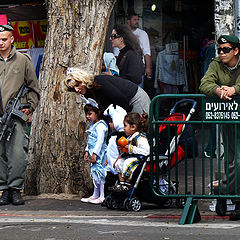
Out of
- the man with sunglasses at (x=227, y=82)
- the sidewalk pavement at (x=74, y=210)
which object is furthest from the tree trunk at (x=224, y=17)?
the sidewalk pavement at (x=74, y=210)

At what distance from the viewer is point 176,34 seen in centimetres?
1584

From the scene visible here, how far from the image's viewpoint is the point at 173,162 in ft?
29.2

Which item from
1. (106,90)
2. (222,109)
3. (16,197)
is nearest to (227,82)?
(222,109)

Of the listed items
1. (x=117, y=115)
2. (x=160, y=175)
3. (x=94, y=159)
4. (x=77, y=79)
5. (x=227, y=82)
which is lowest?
(x=160, y=175)

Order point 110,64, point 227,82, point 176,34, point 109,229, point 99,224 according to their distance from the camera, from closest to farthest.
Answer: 1. point 109,229
2. point 99,224
3. point 227,82
4. point 110,64
5. point 176,34

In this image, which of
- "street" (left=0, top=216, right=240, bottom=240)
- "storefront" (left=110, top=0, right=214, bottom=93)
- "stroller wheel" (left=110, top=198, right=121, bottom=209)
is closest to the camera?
"street" (left=0, top=216, right=240, bottom=240)

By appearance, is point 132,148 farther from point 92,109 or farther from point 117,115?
point 92,109

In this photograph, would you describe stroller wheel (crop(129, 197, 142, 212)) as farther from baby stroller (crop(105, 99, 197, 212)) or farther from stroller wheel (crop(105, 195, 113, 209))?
stroller wheel (crop(105, 195, 113, 209))

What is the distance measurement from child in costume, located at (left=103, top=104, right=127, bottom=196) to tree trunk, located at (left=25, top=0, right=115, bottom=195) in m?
0.63

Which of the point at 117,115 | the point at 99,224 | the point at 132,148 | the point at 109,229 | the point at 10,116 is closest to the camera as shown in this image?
the point at 109,229

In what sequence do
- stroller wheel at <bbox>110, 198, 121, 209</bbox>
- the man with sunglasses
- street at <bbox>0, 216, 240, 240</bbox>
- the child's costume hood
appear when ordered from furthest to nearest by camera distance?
the child's costume hood
stroller wheel at <bbox>110, 198, 121, 209</bbox>
the man with sunglasses
street at <bbox>0, 216, 240, 240</bbox>

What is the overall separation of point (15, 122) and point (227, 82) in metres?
2.66

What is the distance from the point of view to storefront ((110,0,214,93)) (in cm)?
1527

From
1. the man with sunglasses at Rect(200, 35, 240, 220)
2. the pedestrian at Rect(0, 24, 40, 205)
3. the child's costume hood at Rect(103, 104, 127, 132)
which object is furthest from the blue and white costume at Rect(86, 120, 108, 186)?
the man with sunglasses at Rect(200, 35, 240, 220)
